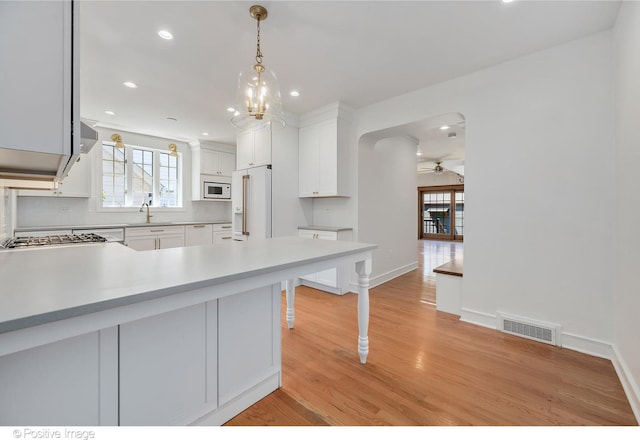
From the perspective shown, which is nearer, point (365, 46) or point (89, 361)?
point (89, 361)

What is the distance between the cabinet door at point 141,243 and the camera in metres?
4.12

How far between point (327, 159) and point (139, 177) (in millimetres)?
3577

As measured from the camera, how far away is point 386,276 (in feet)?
14.0

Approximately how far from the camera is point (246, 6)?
72.6 inches

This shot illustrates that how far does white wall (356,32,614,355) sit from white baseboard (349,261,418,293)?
4.50 ft

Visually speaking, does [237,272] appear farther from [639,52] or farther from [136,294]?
[639,52]

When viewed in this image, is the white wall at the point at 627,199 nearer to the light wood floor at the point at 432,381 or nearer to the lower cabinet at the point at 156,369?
the light wood floor at the point at 432,381

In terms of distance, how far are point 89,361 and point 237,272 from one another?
592 millimetres

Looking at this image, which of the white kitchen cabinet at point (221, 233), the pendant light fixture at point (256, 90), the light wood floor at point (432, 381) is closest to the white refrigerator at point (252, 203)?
the white kitchen cabinet at point (221, 233)

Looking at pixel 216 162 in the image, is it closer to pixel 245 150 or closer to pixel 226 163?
pixel 226 163

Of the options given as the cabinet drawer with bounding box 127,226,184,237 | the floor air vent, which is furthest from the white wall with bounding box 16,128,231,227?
the floor air vent

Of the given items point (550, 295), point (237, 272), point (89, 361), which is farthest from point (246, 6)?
point (550, 295)

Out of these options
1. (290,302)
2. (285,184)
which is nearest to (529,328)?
(290,302)

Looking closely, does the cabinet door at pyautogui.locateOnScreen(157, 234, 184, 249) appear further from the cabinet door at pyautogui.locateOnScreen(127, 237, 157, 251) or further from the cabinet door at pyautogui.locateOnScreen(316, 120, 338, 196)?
the cabinet door at pyautogui.locateOnScreen(316, 120, 338, 196)
